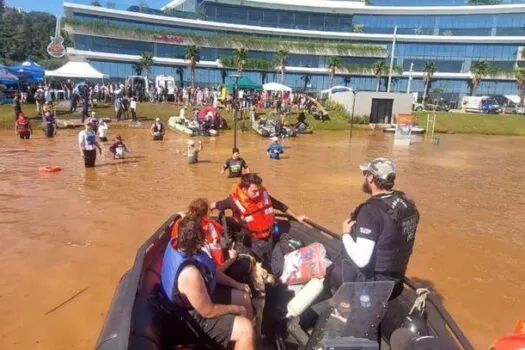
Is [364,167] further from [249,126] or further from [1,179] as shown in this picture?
[249,126]

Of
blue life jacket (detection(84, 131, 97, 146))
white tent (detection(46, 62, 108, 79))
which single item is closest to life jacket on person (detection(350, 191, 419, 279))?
blue life jacket (detection(84, 131, 97, 146))

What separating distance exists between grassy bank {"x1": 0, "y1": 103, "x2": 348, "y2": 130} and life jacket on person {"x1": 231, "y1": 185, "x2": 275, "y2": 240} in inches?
890

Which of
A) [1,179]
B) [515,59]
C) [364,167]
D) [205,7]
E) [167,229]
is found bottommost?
[1,179]

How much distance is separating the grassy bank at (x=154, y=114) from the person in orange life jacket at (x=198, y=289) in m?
24.4

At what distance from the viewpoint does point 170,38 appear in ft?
209

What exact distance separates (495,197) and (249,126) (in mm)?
18084

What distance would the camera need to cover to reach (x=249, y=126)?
29.3 metres

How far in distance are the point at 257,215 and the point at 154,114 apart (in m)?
27.1

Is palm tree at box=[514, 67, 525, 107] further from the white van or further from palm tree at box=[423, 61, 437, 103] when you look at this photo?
the white van

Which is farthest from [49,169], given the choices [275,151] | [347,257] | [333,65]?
[333,65]

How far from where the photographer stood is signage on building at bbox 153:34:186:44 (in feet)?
206

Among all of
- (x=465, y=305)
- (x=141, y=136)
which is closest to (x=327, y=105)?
(x=141, y=136)

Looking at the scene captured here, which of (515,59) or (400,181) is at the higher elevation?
(515,59)

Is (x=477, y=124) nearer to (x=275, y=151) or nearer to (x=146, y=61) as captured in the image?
(x=275, y=151)
